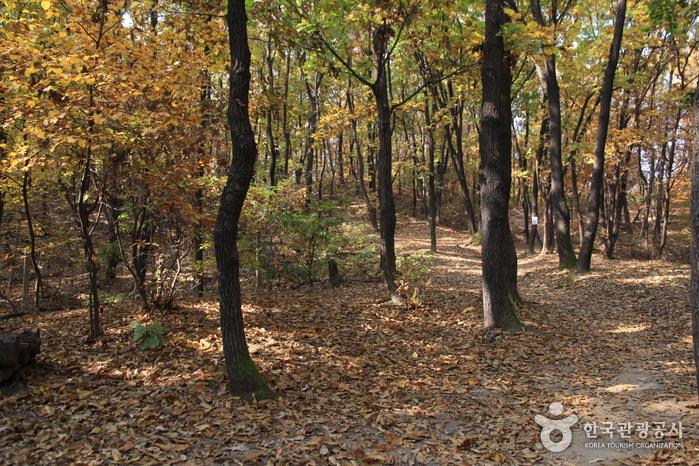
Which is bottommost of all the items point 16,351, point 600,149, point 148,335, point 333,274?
point 148,335

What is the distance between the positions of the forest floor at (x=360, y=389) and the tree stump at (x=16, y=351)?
0.51ft

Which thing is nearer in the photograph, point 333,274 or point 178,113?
point 178,113

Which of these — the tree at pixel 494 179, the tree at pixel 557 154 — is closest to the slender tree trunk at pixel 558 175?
the tree at pixel 557 154

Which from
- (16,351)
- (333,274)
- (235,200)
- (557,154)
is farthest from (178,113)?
(557,154)

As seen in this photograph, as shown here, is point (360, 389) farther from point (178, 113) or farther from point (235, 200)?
point (178, 113)

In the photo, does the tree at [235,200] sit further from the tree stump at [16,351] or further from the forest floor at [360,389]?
the tree stump at [16,351]

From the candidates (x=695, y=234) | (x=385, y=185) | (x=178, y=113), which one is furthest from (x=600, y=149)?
(x=178, y=113)

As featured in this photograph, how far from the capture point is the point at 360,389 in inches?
182

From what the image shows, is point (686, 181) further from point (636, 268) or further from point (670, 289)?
point (670, 289)

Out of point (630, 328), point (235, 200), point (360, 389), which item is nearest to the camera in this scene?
point (235, 200)

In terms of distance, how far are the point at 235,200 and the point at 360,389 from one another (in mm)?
2637

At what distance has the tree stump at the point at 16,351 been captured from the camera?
3854 mm

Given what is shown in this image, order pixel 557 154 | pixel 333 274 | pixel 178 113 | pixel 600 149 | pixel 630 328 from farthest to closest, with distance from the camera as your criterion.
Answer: pixel 557 154 → pixel 600 149 → pixel 333 274 → pixel 630 328 → pixel 178 113

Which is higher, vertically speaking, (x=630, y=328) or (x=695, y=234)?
(x=695, y=234)
